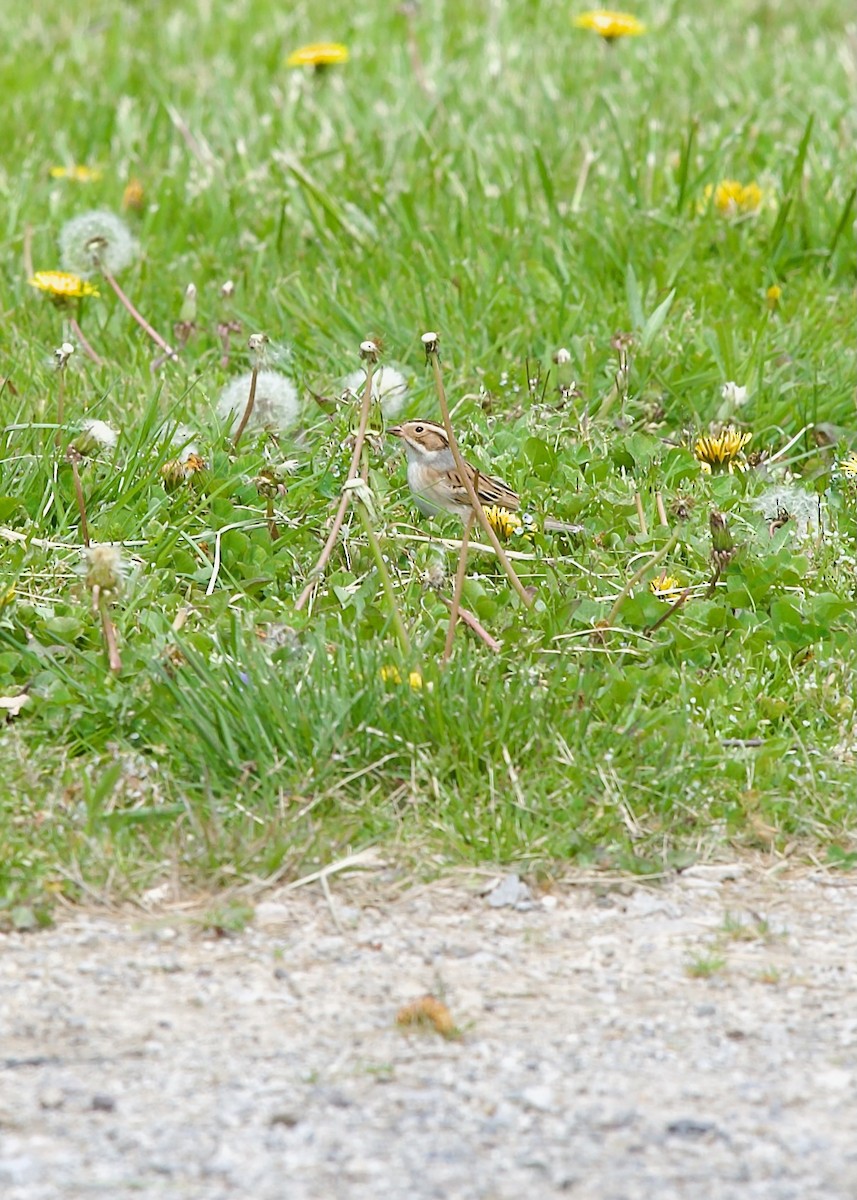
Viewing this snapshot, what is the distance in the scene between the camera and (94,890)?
353 cm

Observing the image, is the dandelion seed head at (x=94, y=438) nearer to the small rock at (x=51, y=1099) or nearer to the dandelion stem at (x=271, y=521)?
the dandelion stem at (x=271, y=521)

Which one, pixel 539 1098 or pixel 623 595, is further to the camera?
pixel 623 595

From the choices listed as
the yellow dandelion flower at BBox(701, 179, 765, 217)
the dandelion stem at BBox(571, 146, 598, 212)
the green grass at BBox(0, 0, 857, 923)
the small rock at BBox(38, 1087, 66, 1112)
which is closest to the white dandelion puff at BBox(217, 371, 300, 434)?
the green grass at BBox(0, 0, 857, 923)

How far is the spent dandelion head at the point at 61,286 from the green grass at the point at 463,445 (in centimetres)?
11

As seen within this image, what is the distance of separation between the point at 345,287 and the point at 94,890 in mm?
2992

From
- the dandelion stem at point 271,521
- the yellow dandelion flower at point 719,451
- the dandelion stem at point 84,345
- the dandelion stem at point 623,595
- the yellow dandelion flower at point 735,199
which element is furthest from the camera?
the yellow dandelion flower at point 735,199

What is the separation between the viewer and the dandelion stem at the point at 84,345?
5.57 meters

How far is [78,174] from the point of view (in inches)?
279

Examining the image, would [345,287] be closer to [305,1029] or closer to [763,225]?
[763,225]

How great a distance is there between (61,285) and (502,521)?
1.90 metres

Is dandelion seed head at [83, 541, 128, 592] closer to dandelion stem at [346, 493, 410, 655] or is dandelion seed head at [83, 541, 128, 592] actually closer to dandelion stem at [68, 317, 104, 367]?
dandelion stem at [346, 493, 410, 655]

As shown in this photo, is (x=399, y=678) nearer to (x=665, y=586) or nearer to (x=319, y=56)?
(x=665, y=586)

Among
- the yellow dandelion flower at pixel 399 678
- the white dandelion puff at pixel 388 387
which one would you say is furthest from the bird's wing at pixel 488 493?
the yellow dandelion flower at pixel 399 678

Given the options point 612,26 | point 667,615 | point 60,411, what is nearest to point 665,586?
point 667,615
